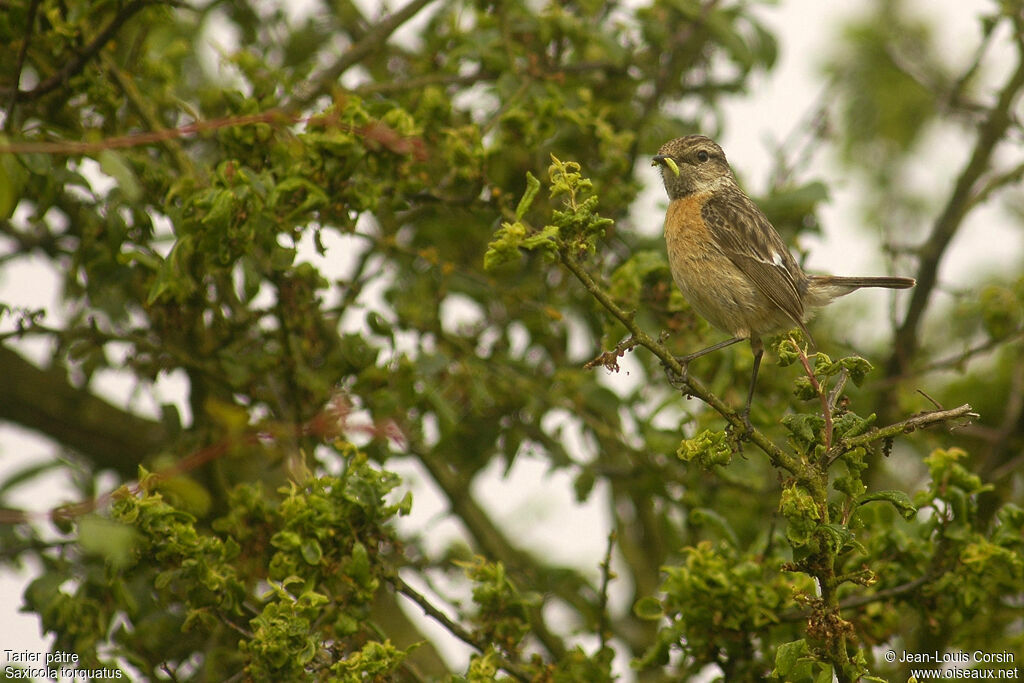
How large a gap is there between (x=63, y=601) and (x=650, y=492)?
8.56 feet

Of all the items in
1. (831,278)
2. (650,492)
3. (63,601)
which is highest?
(831,278)

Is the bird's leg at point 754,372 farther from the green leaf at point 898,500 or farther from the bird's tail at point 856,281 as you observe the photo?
the green leaf at point 898,500

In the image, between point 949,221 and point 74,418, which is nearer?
point 74,418

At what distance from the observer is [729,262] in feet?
15.7

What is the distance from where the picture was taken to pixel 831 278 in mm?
5164

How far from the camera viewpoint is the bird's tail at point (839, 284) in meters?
5.17

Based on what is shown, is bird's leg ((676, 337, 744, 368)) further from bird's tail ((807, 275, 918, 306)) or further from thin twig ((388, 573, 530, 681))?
thin twig ((388, 573, 530, 681))

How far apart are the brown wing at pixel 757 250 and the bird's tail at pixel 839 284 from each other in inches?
3.9

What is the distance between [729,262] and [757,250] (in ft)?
0.57

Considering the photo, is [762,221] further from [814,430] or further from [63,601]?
[63,601]

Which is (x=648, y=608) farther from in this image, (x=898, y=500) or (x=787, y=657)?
(x=898, y=500)

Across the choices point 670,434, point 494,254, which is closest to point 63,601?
point 494,254

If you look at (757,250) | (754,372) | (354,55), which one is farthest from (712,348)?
(354,55)

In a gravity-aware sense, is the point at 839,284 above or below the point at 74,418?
above
